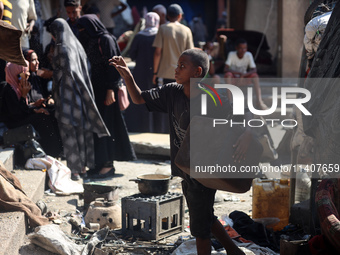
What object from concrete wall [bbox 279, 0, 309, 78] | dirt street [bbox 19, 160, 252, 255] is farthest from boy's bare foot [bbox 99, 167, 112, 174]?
concrete wall [bbox 279, 0, 309, 78]

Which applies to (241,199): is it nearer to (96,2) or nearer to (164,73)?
(164,73)

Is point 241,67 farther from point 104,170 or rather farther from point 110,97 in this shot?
point 104,170

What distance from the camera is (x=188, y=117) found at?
424 centimetres

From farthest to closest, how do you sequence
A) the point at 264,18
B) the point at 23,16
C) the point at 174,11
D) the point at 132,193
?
the point at 264,18 < the point at 174,11 < the point at 23,16 < the point at 132,193

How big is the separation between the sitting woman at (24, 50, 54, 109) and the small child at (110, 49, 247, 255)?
2931mm

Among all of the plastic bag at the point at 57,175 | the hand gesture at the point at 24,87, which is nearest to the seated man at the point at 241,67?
the hand gesture at the point at 24,87

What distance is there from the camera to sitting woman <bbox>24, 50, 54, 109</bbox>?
712 centimetres

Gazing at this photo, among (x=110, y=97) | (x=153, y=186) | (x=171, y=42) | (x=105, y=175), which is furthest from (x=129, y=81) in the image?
(x=171, y=42)

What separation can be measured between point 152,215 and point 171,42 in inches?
184

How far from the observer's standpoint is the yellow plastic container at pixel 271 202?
556 cm

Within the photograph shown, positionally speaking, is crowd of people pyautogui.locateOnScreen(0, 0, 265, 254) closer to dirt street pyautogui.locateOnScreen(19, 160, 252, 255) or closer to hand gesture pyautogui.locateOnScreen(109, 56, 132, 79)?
dirt street pyautogui.locateOnScreen(19, 160, 252, 255)

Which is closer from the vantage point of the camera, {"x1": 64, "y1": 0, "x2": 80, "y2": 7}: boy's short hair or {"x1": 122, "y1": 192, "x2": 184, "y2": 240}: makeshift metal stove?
{"x1": 122, "y1": 192, "x2": 184, "y2": 240}: makeshift metal stove

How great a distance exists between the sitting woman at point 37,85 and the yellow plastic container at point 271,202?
3.01 meters

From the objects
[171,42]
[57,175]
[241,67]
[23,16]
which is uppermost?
[23,16]
